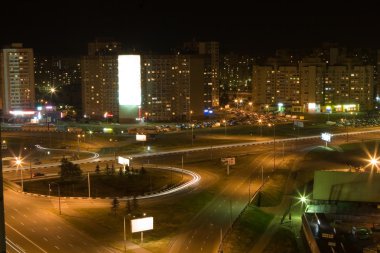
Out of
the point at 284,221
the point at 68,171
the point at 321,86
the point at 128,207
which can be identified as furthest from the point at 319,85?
the point at 128,207

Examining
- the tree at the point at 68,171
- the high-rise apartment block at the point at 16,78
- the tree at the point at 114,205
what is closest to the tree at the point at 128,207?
the tree at the point at 114,205

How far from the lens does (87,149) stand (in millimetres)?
43688

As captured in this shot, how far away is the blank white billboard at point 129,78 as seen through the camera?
62188 mm

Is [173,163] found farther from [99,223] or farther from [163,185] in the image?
[99,223]

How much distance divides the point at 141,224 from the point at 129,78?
144 feet

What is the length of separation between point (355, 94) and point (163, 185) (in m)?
57.4

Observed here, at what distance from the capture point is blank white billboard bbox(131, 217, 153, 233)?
64.7ft

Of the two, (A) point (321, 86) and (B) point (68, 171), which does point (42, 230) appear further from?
(A) point (321, 86)

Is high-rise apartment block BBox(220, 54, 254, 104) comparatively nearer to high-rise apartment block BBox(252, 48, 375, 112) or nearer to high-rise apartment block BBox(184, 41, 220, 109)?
high-rise apartment block BBox(184, 41, 220, 109)

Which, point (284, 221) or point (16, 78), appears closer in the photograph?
point (284, 221)

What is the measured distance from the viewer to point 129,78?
205ft

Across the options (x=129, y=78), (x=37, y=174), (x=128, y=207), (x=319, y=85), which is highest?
(x=129, y=78)

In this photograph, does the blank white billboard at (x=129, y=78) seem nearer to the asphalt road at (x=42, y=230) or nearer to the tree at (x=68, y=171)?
the tree at (x=68, y=171)

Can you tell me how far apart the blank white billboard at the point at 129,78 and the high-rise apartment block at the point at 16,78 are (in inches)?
562
